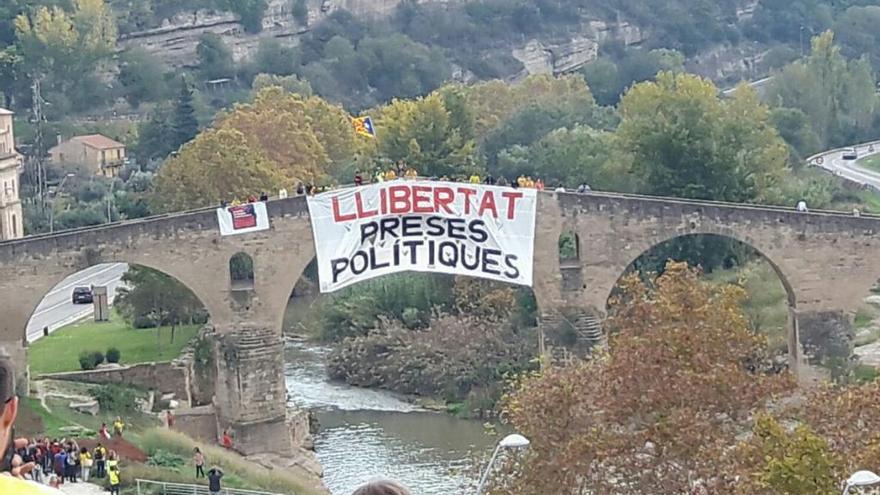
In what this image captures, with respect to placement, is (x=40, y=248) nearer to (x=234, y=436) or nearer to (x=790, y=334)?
(x=234, y=436)

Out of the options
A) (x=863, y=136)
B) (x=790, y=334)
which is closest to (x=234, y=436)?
(x=790, y=334)

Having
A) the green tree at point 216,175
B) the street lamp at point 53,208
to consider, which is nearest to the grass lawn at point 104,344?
the green tree at point 216,175

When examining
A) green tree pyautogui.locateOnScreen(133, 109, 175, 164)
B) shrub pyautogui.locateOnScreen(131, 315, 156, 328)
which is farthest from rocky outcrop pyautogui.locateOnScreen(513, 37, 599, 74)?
shrub pyautogui.locateOnScreen(131, 315, 156, 328)

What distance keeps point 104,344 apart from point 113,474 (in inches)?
776

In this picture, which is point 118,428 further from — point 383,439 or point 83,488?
point 383,439

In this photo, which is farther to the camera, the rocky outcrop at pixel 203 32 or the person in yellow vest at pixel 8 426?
the rocky outcrop at pixel 203 32

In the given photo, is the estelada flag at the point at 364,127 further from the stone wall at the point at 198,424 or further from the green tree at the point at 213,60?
the stone wall at the point at 198,424

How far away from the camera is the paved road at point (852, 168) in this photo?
66.0 metres

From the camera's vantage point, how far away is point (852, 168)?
230 feet

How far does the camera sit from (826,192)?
58.0 meters

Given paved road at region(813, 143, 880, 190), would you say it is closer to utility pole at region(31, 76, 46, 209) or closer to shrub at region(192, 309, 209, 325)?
shrub at region(192, 309, 209, 325)

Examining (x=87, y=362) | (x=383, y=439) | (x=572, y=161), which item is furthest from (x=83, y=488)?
(x=572, y=161)

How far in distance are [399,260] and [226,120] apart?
90.3 feet

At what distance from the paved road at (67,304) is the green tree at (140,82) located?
89.2 feet
